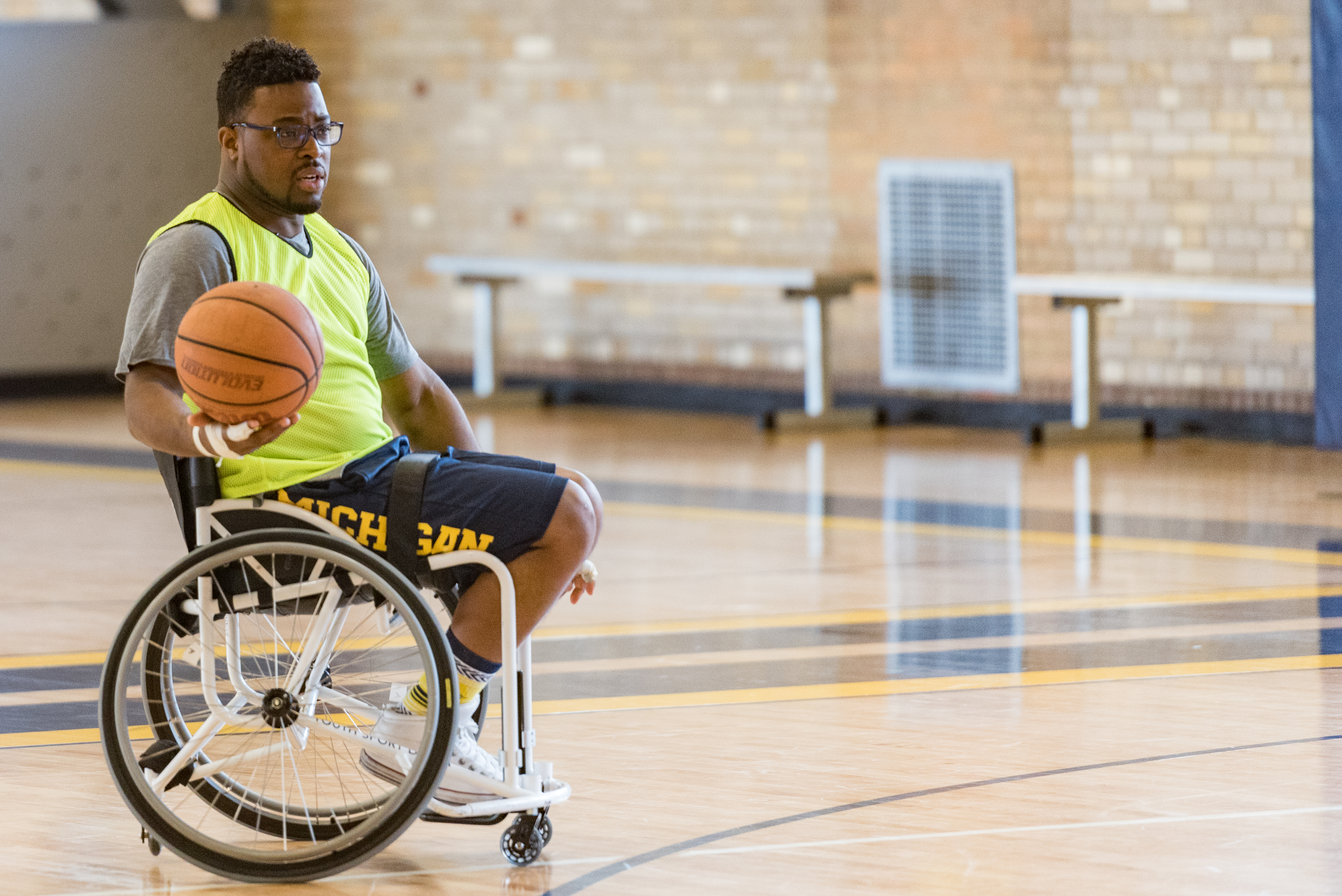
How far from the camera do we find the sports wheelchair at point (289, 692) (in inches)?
137

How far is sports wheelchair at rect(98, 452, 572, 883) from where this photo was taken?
137 inches

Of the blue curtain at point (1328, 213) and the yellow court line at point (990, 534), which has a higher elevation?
the blue curtain at point (1328, 213)

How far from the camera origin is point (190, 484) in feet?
12.1

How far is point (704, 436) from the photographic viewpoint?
10875 millimetres

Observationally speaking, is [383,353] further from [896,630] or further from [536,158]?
[536,158]

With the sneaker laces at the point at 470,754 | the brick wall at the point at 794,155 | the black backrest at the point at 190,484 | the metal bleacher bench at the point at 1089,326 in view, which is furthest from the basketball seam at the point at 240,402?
the brick wall at the point at 794,155

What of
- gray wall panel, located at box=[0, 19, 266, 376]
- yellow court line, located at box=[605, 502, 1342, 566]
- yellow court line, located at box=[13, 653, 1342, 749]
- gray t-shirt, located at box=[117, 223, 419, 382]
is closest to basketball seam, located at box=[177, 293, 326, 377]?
gray t-shirt, located at box=[117, 223, 419, 382]

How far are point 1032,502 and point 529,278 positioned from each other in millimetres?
5039

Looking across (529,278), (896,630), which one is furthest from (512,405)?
(896,630)

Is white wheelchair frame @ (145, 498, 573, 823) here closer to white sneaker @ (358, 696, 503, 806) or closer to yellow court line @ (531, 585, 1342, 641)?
white sneaker @ (358, 696, 503, 806)

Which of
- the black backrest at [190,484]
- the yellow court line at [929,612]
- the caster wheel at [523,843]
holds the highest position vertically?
the black backrest at [190,484]

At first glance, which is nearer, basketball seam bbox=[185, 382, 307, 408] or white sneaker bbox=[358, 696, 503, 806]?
basketball seam bbox=[185, 382, 307, 408]

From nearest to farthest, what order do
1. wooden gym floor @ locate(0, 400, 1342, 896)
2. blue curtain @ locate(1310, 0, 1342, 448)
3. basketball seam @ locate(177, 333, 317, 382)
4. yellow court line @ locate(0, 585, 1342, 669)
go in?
basketball seam @ locate(177, 333, 317, 382), wooden gym floor @ locate(0, 400, 1342, 896), yellow court line @ locate(0, 585, 1342, 669), blue curtain @ locate(1310, 0, 1342, 448)

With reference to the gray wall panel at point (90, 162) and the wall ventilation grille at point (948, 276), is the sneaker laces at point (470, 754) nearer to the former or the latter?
the wall ventilation grille at point (948, 276)
